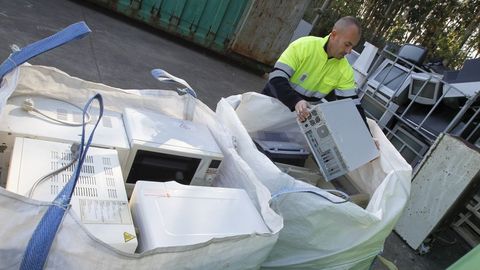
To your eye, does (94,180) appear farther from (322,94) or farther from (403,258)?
(403,258)

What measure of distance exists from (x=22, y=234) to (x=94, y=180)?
0.96 ft

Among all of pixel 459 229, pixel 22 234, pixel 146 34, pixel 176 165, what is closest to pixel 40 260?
pixel 22 234

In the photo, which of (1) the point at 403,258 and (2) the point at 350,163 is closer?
(2) the point at 350,163

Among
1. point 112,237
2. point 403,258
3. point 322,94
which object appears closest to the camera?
point 112,237

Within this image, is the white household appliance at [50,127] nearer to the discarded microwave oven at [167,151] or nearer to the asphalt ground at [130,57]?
the discarded microwave oven at [167,151]

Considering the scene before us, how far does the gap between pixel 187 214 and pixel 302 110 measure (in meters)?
0.95

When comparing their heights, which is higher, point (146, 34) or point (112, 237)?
point (112, 237)

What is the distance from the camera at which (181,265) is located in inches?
38.7

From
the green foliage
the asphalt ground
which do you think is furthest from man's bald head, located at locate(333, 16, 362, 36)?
the green foliage

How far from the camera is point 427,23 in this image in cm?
974

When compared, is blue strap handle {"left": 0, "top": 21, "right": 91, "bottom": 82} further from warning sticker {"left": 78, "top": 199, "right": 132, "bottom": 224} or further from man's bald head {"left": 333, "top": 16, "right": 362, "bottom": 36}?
man's bald head {"left": 333, "top": 16, "right": 362, "bottom": 36}

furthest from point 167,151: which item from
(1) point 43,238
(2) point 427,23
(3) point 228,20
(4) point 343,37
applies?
(2) point 427,23

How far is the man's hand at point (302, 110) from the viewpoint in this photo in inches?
72.1

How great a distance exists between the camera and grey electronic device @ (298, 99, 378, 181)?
177cm
